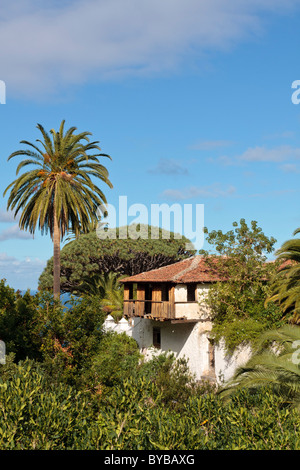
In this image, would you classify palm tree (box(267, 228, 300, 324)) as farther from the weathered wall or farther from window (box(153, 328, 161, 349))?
window (box(153, 328, 161, 349))

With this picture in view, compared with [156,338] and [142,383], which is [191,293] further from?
[142,383]

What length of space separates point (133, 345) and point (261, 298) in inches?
506

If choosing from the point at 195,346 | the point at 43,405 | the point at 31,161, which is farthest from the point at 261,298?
the point at 43,405

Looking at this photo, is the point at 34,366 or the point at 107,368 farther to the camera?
the point at 107,368

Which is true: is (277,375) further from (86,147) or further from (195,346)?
(86,147)

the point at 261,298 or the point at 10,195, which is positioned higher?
the point at 10,195

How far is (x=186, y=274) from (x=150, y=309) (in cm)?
503

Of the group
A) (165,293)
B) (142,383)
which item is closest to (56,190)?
(165,293)

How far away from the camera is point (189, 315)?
96.2 feet

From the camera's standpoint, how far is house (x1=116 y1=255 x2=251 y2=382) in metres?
27.5

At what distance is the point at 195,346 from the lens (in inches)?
1145

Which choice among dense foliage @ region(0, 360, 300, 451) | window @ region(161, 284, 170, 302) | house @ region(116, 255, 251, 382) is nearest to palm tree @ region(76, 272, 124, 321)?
house @ region(116, 255, 251, 382)

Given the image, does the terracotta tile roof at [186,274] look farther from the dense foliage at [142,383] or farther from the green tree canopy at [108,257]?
the green tree canopy at [108,257]
